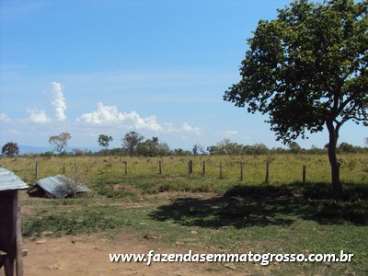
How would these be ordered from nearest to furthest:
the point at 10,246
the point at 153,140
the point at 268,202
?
the point at 10,246 < the point at 268,202 < the point at 153,140

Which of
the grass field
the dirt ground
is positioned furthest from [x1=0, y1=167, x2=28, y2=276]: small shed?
the grass field

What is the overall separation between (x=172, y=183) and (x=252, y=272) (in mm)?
15539

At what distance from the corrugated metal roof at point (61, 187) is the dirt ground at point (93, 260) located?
967 centimetres

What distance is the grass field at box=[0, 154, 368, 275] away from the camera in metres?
12.9

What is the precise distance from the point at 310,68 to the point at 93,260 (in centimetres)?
1132

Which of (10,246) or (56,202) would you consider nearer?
(10,246)

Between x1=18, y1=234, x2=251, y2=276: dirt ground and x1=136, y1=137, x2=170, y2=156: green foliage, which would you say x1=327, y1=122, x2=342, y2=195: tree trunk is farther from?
x1=136, y1=137, x2=170, y2=156: green foliage

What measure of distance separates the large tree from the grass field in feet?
10.6

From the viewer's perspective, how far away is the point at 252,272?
10445 mm

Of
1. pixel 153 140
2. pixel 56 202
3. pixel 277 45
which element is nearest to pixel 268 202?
pixel 277 45

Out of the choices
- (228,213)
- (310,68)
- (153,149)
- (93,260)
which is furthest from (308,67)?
(153,149)

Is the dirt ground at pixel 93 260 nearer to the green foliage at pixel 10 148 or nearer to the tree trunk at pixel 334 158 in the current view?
the tree trunk at pixel 334 158

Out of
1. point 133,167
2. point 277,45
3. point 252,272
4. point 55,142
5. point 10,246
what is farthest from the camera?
point 55,142

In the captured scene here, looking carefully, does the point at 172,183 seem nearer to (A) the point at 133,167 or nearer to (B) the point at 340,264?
(A) the point at 133,167
